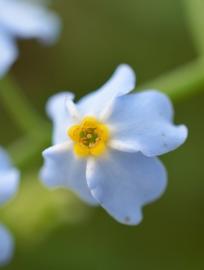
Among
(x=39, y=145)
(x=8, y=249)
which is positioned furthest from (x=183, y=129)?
(x=39, y=145)

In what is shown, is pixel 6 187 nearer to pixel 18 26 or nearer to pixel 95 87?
pixel 18 26

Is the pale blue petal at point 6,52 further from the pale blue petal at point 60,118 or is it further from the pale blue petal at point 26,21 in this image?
the pale blue petal at point 60,118

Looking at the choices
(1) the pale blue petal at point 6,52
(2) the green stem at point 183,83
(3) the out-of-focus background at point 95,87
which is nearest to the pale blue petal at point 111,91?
(1) the pale blue petal at point 6,52

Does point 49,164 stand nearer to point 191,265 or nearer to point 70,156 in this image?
point 70,156

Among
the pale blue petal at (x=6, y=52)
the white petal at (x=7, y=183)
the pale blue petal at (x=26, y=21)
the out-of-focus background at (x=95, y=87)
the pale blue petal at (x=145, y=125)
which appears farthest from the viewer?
the out-of-focus background at (x=95, y=87)

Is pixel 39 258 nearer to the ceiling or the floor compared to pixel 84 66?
nearer to the floor

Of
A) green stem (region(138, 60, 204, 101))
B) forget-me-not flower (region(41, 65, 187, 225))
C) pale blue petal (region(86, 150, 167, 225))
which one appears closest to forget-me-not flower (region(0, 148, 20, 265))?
forget-me-not flower (region(41, 65, 187, 225))

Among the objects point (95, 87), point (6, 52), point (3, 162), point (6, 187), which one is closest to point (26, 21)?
point (6, 52)
